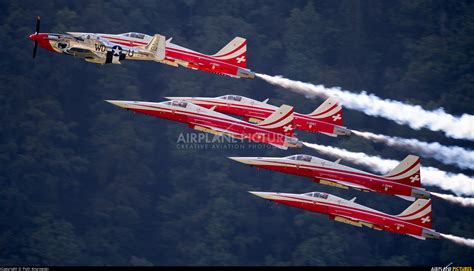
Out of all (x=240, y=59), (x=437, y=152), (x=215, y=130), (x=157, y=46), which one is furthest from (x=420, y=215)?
(x=157, y=46)

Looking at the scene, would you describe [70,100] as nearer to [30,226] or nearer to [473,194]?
[30,226]

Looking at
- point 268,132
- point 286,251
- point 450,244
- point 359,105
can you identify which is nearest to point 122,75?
point 286,251

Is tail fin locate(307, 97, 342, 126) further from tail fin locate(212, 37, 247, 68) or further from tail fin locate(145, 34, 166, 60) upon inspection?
tail fin locate(145, 34, 166, 60)

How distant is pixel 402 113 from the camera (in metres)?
137

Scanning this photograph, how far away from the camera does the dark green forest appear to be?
559ft

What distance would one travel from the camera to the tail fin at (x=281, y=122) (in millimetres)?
117750

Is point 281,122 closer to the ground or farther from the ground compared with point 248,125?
farther from the ground

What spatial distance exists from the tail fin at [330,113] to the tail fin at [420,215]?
372 inches

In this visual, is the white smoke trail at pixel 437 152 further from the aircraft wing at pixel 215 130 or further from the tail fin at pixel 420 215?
the aircraft wing at pixel 215 130

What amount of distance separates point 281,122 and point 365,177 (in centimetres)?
781

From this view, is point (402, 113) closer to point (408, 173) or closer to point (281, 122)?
point (408, 173)

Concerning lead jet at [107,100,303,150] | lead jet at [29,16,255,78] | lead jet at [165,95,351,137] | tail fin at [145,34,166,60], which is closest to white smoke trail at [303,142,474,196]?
lead jet at [165,95,351,137]

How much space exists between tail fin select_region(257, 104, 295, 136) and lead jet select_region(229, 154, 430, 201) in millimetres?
2526

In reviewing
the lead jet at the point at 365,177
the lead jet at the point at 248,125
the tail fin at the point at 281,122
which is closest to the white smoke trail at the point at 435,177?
the lead jet at the point at 365,177
